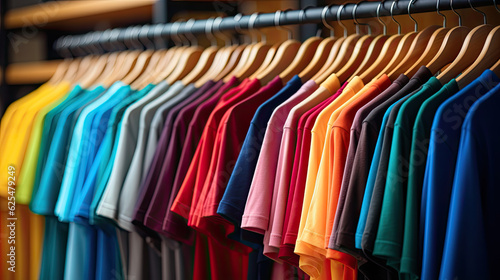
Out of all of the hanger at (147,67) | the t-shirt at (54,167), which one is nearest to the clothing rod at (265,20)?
the hanger at (147,67)

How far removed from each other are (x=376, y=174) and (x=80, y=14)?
1809 mm

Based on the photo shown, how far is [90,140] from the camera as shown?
1.62m

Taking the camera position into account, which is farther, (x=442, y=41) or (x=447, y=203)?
(x=442, y=41)

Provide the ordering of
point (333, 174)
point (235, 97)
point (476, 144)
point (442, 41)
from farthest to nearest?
point (235, 97) → point (442, 41) → point (333, 174) → point (476, 144)

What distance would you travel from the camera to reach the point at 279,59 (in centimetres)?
150

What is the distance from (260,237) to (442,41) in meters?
0.57

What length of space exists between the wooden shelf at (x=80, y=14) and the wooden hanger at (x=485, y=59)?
1342mm

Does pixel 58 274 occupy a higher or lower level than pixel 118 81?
lower

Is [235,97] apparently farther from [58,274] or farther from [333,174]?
[58,274]

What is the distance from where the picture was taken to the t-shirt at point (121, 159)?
1464 millimetres

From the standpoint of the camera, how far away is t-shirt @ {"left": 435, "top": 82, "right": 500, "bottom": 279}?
3.09 ft

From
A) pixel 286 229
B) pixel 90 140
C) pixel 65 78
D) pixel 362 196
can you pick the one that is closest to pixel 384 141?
pixel 362 196

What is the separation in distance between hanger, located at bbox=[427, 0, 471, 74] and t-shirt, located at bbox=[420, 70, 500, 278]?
188 millimetres

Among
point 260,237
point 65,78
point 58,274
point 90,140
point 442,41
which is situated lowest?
point 58,274
